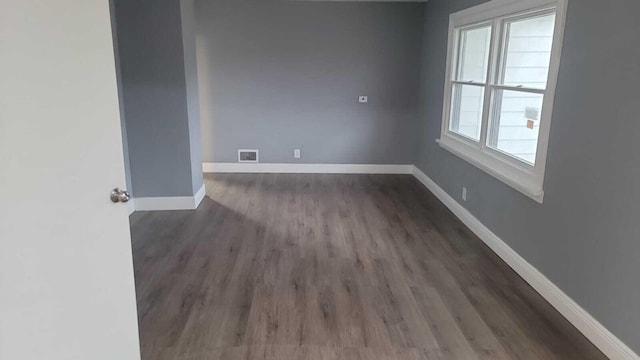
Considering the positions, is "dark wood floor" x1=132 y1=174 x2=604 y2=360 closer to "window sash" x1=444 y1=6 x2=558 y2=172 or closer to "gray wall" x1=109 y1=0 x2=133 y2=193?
"gray wall" x1=109 y1=0 x2=133 y2=193

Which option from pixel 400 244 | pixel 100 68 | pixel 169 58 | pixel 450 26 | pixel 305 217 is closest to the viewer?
pixel 100 68

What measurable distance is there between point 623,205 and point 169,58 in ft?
12.5

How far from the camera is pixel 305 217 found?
457 cm

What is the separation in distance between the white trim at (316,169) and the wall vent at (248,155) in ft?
0.24

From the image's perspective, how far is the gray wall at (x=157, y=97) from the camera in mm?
4203

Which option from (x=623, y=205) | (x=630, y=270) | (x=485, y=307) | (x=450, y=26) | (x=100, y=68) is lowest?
(x=485, y=307)

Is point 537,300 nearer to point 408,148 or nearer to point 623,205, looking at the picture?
point 623,205

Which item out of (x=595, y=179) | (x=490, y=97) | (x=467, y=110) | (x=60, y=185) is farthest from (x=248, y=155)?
(x=60, y=185)

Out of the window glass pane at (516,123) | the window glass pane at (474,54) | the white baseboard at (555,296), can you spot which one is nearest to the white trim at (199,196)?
the white baseboard at (555,296)

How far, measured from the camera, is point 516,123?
3.60m

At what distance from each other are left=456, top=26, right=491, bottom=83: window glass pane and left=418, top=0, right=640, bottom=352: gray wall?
1.42m

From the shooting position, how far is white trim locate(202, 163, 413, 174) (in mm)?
6344

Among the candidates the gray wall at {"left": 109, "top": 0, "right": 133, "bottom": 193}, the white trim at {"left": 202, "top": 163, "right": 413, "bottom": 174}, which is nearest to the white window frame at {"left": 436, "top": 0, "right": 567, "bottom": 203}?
the white trim at {"left": 202, "top": 163, "right": 413, "bottom": 174}

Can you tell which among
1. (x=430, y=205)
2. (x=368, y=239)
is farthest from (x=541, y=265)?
(x=430, y=205)
